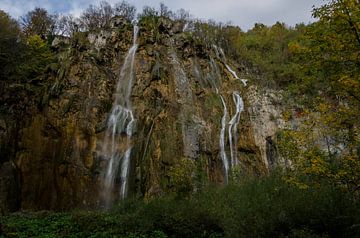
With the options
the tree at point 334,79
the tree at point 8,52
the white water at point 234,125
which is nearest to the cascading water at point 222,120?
the white water at point 234,125

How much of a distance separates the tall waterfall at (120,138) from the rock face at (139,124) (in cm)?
39

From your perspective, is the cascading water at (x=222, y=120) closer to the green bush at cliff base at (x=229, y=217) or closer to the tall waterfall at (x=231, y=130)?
the tall waterfall at (x=231, y=130)

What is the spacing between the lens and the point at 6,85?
2898 centimetres

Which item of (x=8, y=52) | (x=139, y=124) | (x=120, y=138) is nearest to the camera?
(x=120, y=138)

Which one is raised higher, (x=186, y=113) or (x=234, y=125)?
(x=186, y=113)

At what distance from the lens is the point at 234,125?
93.0 ft

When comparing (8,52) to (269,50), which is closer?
(8,52)

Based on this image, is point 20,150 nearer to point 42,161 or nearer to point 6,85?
point 42,161

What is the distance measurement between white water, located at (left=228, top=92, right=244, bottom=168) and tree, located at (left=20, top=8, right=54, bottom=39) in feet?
90.9

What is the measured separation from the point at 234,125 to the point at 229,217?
1733 cm

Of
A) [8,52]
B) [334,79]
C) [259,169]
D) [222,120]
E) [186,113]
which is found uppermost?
[8,52]

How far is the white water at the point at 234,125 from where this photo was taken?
26473 millimetres

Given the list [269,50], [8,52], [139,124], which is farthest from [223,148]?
[269,50]

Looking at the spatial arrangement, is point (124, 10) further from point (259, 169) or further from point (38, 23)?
point (259, 169)
